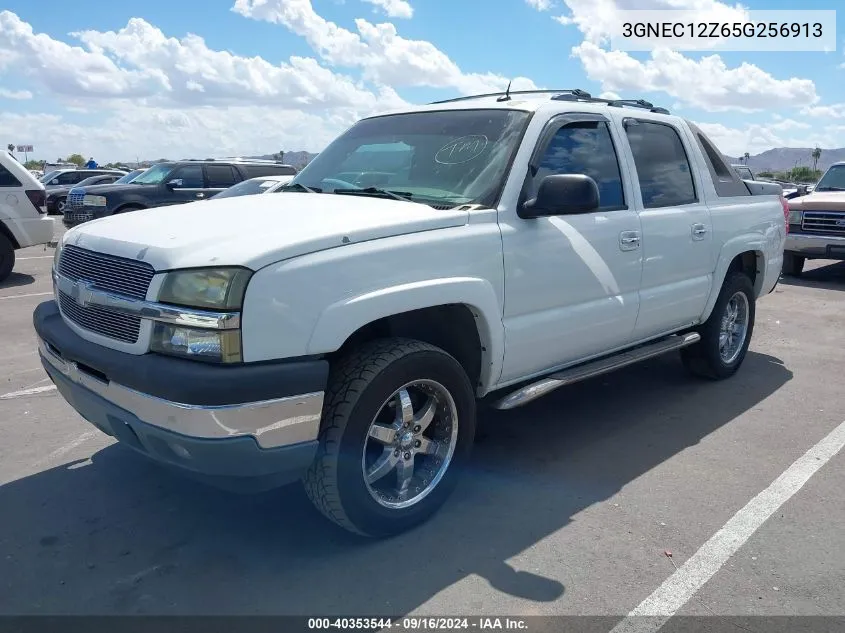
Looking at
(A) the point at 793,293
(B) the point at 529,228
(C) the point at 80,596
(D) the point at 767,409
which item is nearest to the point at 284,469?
(C) the point at 80,596

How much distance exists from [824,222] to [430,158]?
9043 millimetres

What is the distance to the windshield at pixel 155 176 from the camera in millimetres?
14242

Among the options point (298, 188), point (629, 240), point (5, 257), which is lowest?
point (5, 257)

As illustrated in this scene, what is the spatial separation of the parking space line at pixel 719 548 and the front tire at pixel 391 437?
105cm

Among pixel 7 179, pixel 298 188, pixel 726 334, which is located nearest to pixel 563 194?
pixel 298 188

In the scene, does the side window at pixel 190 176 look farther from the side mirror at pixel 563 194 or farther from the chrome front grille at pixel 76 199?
the side mirror at pixel 563 194

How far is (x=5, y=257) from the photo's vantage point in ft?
32.8

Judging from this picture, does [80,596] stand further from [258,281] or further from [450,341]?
[450,341]

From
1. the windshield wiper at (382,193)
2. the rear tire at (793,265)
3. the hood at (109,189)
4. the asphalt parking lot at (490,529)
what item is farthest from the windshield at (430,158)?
the hood at (109,189)

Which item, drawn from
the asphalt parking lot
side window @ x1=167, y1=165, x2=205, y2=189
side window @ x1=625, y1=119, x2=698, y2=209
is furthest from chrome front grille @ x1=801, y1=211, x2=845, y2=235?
side window @ x1=167, y1=165, x2=205, y2=189

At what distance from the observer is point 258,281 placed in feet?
8.78

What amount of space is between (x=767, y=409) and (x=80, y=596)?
4455 millimetres

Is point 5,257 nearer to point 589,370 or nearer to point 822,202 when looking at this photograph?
point 589,370

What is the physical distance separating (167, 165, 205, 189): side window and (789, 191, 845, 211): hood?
10659 millimetres
